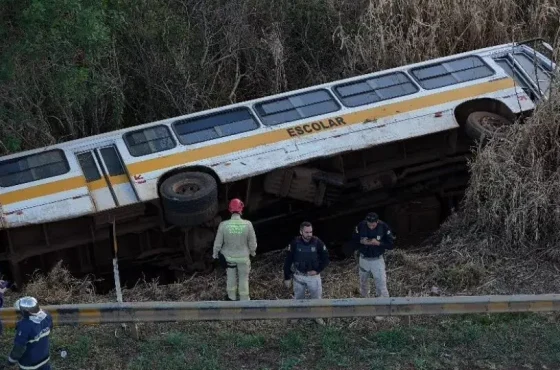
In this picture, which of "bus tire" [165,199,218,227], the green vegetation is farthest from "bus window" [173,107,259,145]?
the green vegetation

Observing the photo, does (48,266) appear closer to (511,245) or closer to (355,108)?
(355,108)

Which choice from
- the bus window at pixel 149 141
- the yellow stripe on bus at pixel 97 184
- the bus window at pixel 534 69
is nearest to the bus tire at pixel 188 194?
the bus window at pixel 149 141

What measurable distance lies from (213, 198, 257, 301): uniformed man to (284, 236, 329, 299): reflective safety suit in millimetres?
435

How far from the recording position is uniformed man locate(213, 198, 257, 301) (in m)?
7.23

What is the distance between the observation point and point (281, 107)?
9656mm

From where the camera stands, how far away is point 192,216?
28.1ft

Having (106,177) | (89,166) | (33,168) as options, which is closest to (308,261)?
(106,177)

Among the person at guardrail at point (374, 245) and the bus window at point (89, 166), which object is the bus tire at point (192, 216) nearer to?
the bus window at point (89, 166)

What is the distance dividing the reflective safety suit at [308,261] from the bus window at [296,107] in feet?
8.98

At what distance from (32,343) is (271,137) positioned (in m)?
4.43

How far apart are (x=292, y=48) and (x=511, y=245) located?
20.1ft

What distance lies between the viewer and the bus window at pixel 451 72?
32.9 ft

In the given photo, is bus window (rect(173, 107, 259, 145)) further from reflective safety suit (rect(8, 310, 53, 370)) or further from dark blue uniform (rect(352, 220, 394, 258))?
reflective safety suit (rect(8, 310, 53, 370))

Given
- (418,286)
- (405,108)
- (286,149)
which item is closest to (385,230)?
(418,286)
